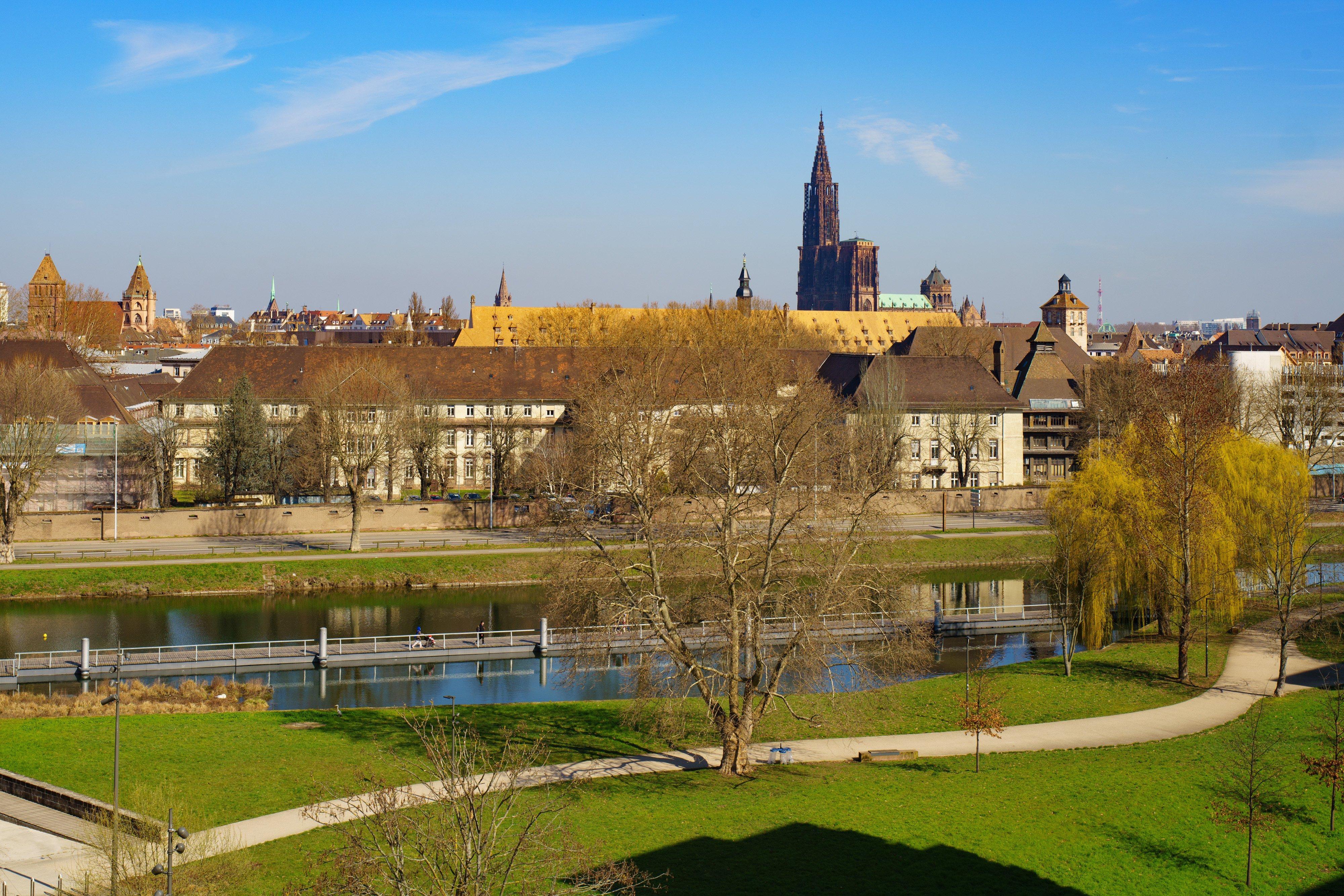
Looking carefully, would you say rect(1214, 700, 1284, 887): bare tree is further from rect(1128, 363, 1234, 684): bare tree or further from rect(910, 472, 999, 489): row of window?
rect(910, 472, 999, 489): row of window

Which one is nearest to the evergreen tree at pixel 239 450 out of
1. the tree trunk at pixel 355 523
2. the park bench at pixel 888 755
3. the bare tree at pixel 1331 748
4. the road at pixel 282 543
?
the road at pixel 282 543

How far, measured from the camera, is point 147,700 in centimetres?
3428

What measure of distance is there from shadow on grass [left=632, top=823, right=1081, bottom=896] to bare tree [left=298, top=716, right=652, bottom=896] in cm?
121

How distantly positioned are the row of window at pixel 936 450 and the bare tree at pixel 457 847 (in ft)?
189

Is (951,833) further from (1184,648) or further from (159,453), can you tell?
(159,453)

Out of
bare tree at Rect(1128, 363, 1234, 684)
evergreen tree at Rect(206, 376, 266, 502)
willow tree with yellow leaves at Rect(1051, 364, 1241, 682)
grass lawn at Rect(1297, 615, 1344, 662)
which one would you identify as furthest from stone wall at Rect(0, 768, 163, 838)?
evergreen tree at Rect(206, 376, 266, 502)

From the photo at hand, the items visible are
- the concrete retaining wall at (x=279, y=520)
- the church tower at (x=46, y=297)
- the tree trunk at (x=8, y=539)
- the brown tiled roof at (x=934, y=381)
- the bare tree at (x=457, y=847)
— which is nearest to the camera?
the bare tree at (x=457, y=847)

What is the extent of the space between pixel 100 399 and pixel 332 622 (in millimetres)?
33531

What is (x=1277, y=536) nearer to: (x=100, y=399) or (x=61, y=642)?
(x=61, y=642)

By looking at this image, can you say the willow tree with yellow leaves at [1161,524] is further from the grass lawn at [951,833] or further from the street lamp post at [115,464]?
the street lamp post at [115,464]

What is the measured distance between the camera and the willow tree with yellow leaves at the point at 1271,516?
34.8 m

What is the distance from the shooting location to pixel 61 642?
41.3 m

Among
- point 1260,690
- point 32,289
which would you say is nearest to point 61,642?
point 1260,690

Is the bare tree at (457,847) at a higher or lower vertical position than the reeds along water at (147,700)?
higher
